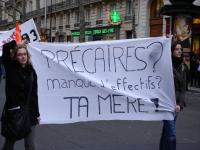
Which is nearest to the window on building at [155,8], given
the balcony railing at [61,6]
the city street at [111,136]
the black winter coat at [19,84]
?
the balcony railing at [61,6]

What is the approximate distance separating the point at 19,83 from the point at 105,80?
159cm

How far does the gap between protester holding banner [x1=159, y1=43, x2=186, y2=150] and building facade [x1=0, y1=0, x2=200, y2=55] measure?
70.2 ft

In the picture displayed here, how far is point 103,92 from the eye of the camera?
730cm

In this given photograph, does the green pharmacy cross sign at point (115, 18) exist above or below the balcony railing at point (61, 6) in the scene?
below

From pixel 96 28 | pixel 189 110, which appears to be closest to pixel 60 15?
pixel 96 28

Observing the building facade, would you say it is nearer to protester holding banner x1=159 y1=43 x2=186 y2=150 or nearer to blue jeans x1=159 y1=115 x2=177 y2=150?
protester holding banner x1=159 y1=43 x2=186 y2=150

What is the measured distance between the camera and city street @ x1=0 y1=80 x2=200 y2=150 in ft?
28.7

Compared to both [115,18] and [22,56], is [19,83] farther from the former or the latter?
[115,18]

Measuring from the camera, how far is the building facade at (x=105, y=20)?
40656mm

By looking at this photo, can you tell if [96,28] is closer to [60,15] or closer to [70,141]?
[60,15]

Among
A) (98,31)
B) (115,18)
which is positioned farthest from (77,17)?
(115,18)

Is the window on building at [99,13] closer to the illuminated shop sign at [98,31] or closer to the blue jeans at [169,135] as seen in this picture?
the illuminated shop sign at [98,31]

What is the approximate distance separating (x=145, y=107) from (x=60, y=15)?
197 feet

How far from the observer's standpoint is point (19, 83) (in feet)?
19.9
